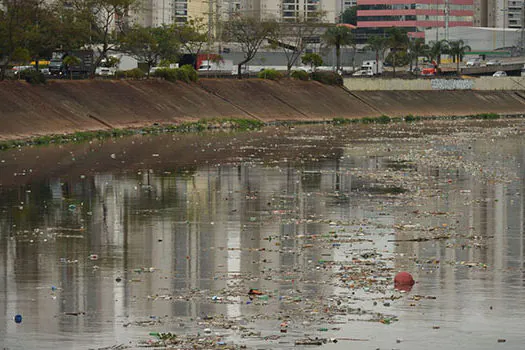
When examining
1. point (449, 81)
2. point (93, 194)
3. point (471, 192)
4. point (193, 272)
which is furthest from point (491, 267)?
point (449, 81)

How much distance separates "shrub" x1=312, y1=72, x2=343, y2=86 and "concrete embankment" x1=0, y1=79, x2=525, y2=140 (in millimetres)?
1164

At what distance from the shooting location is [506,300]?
22.6 metres

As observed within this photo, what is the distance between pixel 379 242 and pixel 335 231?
2.29m

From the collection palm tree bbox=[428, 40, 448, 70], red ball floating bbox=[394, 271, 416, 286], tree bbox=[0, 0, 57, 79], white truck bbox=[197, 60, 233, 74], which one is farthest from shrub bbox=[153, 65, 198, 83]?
red ball floating bbox=[394, 271, 416, 286]

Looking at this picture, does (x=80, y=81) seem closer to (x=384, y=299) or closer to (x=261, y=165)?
(x=261, y=165)

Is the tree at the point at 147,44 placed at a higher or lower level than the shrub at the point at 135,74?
higher

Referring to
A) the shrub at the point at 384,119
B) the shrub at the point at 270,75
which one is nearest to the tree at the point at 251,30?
the shrub at the point at 270,75

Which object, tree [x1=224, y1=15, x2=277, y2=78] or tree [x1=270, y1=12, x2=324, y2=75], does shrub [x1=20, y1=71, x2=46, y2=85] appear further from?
tree [x1=270, y1=12, x2=324, y2=75]

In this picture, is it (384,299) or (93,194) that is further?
(93,194)

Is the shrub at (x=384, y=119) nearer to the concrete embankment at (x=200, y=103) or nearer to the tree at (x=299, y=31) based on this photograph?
the concrete embankment at (x=200, y=103)

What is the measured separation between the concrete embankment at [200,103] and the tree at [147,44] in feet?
21.2

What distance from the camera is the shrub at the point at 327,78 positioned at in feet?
414

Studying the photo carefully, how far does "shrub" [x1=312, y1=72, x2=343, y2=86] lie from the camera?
126 metres

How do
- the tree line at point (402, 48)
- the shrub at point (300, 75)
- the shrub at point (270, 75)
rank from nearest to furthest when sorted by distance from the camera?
1. the shrub at point (270, 75)
2. the shrub at point (300, 75)
3. the tree line at point (402, 48)
